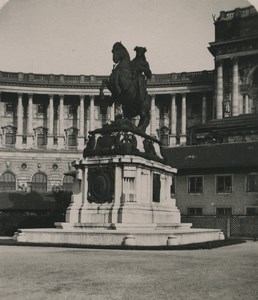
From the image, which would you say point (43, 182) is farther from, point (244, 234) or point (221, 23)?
point (244, 234)

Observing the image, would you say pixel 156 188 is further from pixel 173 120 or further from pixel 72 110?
pixel 72 110

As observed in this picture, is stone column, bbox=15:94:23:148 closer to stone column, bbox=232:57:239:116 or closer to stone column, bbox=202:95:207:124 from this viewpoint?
stone column, bbox=202:95:207:124

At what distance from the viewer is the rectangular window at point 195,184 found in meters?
54.7

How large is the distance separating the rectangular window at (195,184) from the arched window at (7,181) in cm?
4710

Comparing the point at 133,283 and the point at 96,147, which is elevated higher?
the point at 96,147

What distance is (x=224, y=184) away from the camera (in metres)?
53.7

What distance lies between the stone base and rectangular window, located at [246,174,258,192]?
90.4 feet

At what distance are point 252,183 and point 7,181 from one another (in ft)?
174

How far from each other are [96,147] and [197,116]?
79392 mm

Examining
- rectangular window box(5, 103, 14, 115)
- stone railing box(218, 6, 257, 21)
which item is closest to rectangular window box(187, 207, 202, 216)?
stone railing box(218, 6, 257, 21)

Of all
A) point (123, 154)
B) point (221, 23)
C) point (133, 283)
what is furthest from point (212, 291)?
point (221, 23)

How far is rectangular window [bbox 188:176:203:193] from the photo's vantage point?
54719 mm

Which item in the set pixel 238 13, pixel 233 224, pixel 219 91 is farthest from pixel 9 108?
pixel 233 224

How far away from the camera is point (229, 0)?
24.0 m
